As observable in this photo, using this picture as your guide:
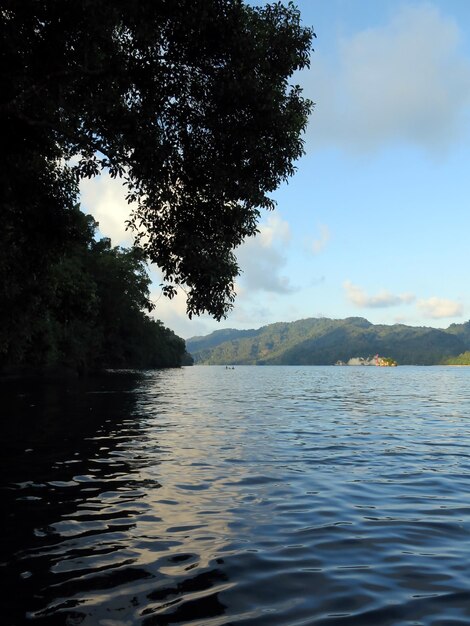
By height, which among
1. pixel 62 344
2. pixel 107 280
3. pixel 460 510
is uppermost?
pixel 107 280

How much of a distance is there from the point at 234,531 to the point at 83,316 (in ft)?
95.8

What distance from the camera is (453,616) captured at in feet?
18.6

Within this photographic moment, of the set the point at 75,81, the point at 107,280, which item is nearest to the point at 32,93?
the point at 75,81

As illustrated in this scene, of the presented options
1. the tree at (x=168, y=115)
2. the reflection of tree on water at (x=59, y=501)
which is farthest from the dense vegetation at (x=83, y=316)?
A: the reflection of tree on water at (x=59, y=501)

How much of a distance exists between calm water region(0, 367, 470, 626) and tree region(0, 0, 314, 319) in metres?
5.49

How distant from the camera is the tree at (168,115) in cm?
1238

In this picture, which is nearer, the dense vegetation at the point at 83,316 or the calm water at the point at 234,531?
the calm water at the point at 234,531

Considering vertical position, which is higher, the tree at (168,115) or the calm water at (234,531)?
the tree at (168,115)

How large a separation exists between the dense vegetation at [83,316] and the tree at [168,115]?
206 centimetres

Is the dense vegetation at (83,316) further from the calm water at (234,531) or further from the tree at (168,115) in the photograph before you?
the calm water at (234,531)

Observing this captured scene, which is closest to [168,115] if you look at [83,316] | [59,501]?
[59,501]

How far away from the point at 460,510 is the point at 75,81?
13.8 m

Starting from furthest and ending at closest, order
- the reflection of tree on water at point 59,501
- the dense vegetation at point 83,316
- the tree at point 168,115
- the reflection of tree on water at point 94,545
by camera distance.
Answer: the dense vegetation at point 83,316
the tree at point 168,115
the reflection of tree on water at point 59,501
the reflection of tree on water at point 94,545

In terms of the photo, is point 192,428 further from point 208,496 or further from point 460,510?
point 460,510
